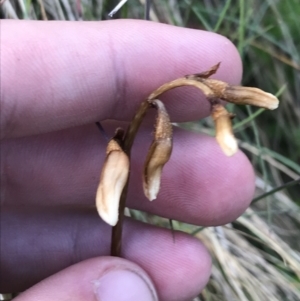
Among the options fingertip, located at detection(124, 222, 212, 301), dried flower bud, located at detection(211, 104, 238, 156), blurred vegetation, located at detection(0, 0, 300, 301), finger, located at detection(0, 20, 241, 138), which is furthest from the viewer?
blurred vegetation, located at detection(0, 0, 300, 301)

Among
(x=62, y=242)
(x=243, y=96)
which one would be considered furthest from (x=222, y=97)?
(x=62, y=242)

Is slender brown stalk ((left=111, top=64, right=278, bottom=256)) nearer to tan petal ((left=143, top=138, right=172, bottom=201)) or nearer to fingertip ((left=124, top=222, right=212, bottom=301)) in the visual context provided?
tan petal ((left=143, top=138, right=172, bottom=201))

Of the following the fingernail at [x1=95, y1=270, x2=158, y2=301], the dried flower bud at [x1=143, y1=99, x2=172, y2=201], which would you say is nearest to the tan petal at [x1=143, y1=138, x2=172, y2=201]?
the dried flower bud at [x1=143, y1=99, x2=172, y2=201]

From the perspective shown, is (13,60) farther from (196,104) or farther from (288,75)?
(288,75)

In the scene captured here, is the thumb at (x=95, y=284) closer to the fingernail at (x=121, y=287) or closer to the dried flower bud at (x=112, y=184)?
the fingernail at (x=121, y=287)

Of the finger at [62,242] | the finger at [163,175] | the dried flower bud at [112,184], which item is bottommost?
the finger at [62,242]

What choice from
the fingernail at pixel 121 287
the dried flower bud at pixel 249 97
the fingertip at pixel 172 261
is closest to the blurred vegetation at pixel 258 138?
the fingertip at pixel 172 261

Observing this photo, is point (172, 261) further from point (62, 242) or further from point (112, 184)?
point (112, 184)
